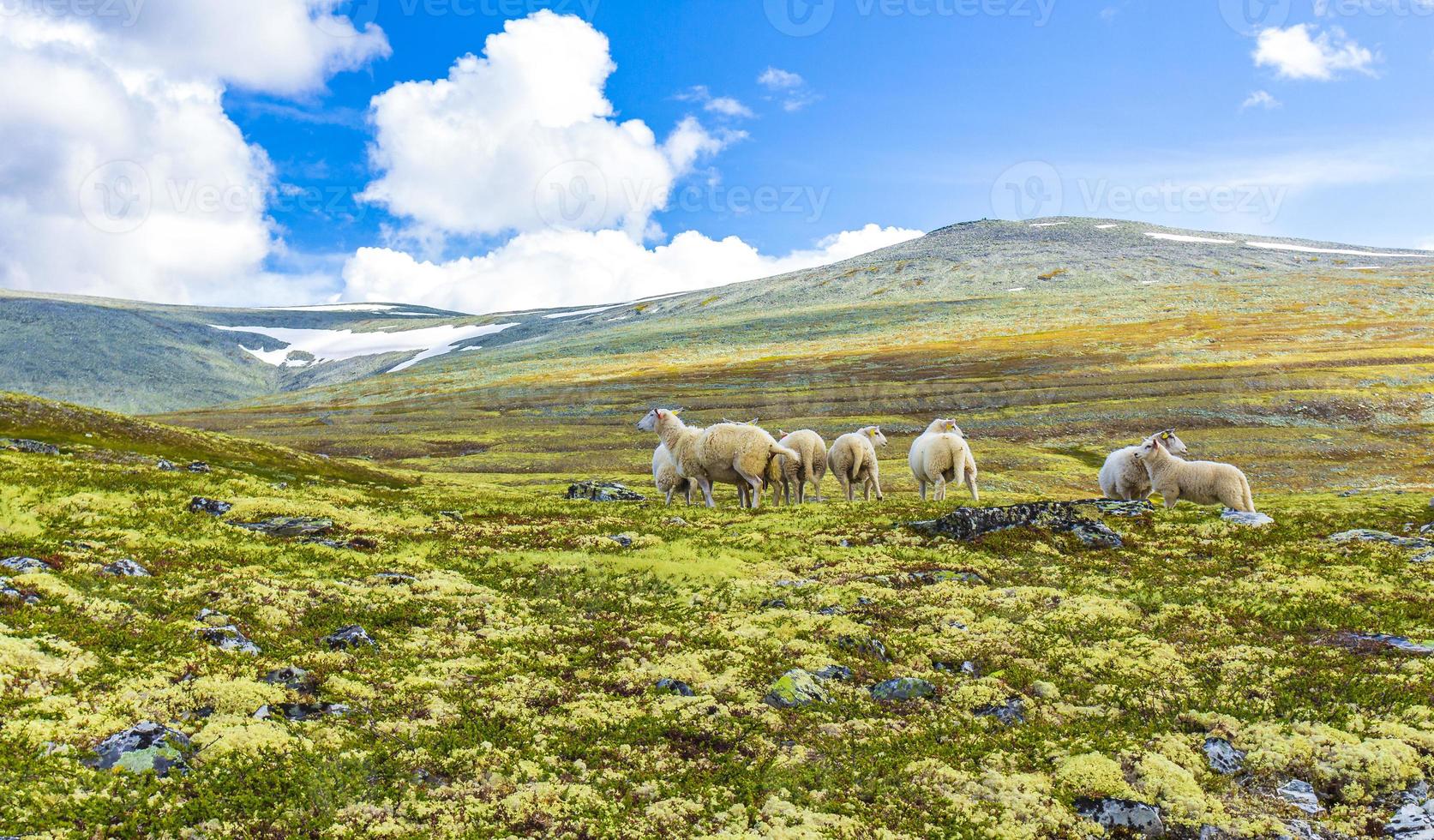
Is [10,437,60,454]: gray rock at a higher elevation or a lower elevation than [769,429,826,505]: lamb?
higher

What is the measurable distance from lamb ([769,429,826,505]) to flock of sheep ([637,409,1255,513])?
4 centimetres

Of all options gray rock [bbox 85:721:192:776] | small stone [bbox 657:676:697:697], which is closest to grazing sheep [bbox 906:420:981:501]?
small stone [bbox 657:676:697:697]

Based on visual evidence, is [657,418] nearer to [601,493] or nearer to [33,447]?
[601,493]

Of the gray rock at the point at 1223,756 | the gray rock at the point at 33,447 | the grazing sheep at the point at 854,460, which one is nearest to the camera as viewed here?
the gray rock at the point at 1223,756

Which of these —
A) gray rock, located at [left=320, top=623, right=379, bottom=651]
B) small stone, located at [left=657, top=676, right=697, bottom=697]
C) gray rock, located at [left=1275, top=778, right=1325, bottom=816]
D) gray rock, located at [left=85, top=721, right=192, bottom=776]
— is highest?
gray rock, located at [left=85, top=721, right=192, bottom=776]

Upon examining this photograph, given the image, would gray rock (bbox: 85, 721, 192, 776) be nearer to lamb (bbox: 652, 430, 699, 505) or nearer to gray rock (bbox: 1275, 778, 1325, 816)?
gray rock (bbox: 1275, 778, 1325, 816)

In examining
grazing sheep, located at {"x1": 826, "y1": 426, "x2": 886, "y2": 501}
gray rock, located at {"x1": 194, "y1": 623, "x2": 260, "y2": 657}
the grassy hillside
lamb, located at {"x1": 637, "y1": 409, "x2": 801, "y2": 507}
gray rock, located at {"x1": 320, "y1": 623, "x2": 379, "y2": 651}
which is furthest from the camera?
grazing sheep, located at {"x1": 826, "y1": 426, "x2": 886, "y2": 501}

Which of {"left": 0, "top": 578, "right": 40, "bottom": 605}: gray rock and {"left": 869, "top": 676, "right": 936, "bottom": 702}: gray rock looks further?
{"left": 0, "top": 578, "right": 40, "bottom": 605}: gray rock

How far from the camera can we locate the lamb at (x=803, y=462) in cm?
3472

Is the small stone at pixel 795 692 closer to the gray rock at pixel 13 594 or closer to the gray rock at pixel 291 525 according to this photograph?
the gray rock at pixel 13 594

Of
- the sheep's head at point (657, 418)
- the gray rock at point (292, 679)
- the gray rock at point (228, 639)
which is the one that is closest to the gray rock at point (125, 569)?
the gray rock at point (228, 639)

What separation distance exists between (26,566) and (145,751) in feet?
27.6

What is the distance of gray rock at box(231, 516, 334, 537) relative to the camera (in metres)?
21.2

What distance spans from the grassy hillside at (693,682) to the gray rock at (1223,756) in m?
0.11
